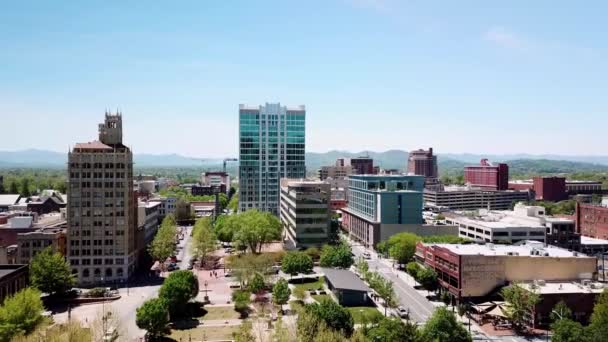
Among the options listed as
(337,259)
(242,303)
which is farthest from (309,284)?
(242,303)

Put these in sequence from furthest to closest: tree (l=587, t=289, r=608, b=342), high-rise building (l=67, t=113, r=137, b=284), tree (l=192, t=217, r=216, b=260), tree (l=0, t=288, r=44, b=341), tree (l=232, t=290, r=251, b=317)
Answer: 1. tree (l=192, t=217, r=216, b=260)
2. high-rise building (l=67, t=113, r=137, b=284)
3. tree (l=232, t=290, r=251, b=317)
4. tree (l=0, t=288, r=44, b=341)
5. tree (l=587, t=289, r=608, b=342)

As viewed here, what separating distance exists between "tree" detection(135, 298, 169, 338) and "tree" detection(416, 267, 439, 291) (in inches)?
1952

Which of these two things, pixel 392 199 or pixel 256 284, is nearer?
pixel 256 284

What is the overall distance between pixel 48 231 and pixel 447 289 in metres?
86.9

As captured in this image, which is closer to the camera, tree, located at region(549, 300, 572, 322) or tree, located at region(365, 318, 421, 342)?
tree, located at region(365, 318, 421, 342)

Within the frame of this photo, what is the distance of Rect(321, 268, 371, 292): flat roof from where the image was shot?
86562 millimetres

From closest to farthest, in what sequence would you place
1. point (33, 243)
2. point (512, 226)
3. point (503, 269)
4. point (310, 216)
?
point (503, 269)
point (33, 243)
point (512, 226)
point (310, 216)

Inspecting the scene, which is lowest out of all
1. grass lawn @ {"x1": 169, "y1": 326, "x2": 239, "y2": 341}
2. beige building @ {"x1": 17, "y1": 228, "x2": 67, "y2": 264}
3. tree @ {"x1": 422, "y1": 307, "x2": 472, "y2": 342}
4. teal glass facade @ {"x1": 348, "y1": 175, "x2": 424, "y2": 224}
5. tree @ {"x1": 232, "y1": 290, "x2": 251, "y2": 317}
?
grass lawn @ {"x1": 169, "y1": 326, "x2": 239, "y2": 341}

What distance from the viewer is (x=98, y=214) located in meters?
107

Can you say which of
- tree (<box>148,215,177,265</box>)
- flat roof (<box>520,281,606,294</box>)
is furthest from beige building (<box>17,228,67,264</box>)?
flat roof (<box>520,281,606,294</box>)

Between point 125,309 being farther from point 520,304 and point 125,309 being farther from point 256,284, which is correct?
point 520,304

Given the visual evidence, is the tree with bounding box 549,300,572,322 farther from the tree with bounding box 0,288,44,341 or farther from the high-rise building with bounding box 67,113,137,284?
the high-rise building with bounding box 67,113,137,284

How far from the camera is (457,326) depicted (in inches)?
2426

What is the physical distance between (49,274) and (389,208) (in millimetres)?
87572
